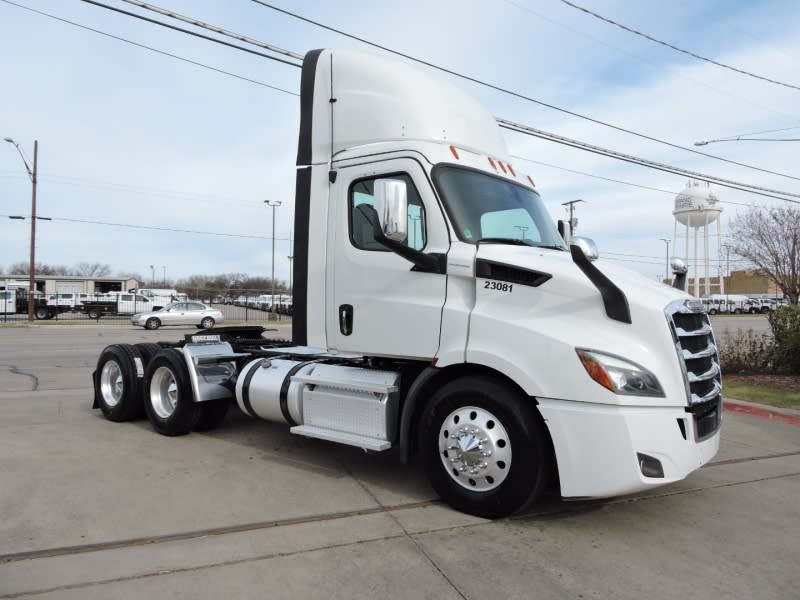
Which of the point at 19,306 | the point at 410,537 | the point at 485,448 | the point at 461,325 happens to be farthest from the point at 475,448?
the point at 19,306

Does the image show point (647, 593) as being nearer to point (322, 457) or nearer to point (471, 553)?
point (471, 553)

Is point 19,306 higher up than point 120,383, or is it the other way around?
point 19,306

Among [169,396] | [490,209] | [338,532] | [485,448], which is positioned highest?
[490,209]

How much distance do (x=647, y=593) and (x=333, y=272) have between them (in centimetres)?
323

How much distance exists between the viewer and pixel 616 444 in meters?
3.57

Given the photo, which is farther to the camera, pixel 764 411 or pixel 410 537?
pixel 764 411

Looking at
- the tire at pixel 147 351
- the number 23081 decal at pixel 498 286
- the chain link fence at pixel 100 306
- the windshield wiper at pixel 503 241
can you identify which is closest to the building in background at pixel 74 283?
the chain link fence at pixel 100 306

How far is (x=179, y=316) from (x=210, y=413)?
1004 inches

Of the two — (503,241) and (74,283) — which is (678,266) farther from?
(74,283)

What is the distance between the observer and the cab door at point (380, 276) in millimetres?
4379

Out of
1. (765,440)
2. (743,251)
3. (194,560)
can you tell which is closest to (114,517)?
(194,560)

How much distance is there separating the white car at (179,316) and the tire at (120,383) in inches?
872

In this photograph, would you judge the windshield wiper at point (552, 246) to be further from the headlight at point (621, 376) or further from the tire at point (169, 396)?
the tire at point (169, 396)

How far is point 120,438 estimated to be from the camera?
6.35 m
